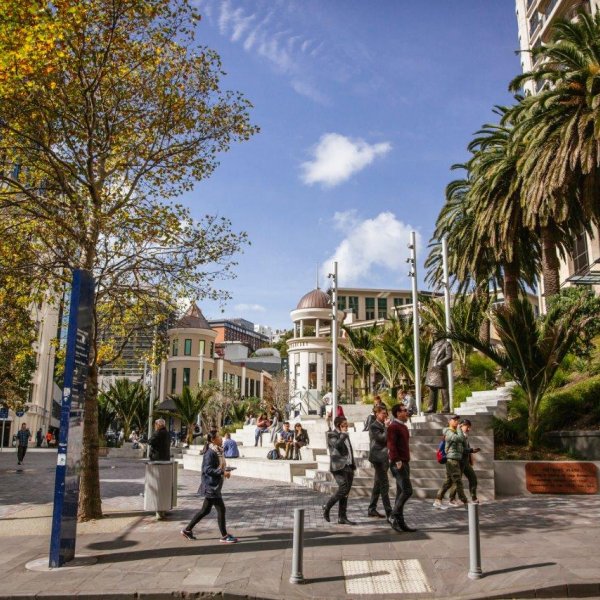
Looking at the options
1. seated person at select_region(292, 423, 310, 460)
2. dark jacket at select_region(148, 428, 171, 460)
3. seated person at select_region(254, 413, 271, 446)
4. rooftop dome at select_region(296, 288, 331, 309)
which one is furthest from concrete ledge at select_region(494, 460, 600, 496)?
rooftop dome at select_region(296, 288, 331, 309)

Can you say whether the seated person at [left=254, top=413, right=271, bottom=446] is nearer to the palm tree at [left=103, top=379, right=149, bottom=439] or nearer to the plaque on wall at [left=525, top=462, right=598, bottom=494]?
the plaque on wall at [left=525, top=462, right=598, bottom=494]

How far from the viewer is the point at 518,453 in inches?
546

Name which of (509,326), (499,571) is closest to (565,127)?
(509,326)

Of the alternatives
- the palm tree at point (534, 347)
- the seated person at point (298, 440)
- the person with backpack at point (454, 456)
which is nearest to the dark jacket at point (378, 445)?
the person with backpack at point (454, 456)

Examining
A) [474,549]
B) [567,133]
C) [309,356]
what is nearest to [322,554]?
[474,549]

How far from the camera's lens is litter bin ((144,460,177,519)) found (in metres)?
10.6

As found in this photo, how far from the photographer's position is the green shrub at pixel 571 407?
14883 mm

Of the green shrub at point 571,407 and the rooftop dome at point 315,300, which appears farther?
the rooftop dome at point 315,300

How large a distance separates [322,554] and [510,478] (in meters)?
6.60

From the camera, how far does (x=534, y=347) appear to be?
46.2 ft

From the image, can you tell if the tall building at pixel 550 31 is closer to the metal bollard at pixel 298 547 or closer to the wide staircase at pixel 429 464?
the wide staircase at pixel 429 464

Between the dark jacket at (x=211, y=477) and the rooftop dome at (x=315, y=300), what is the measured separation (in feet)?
147

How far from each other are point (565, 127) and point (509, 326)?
7627mm

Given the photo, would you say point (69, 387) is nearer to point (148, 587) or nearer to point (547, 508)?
point (148, 587)
